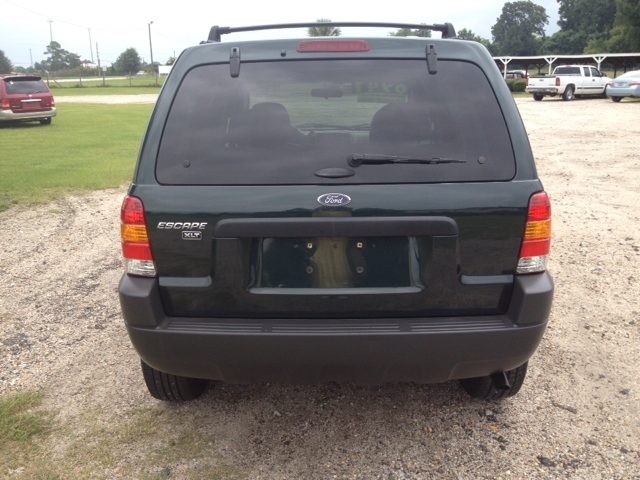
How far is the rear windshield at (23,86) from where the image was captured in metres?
19.5

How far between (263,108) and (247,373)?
121 cm

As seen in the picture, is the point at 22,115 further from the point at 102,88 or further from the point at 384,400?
the point at 102,88

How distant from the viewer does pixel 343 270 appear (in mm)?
2342

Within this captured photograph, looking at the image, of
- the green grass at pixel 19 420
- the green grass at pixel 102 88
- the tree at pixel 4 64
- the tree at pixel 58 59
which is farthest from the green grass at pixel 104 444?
the tree at pixel 58 59

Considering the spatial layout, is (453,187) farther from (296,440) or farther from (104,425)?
(104,425)

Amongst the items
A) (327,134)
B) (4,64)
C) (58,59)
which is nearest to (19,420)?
(327,134)

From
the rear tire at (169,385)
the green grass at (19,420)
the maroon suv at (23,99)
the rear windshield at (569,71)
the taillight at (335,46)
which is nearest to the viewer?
the taillight at (335,46)

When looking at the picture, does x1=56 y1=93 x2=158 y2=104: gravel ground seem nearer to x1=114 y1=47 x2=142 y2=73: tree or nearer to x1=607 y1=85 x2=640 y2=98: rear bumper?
x1=607 y1=85 x2=640 y2=98: rear bumper

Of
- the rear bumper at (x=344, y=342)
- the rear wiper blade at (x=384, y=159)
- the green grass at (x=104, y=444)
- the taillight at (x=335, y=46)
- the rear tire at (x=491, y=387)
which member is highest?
the taillight at (x=335, y=46)

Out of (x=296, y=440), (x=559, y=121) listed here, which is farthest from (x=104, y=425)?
(x=559, y=121)

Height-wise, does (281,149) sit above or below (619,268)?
above

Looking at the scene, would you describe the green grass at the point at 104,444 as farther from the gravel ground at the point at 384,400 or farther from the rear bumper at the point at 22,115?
the rear bumper at the point at 22,115

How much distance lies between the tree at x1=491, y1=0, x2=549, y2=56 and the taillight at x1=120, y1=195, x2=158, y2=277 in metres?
139

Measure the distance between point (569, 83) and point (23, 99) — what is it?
86.0 ft
